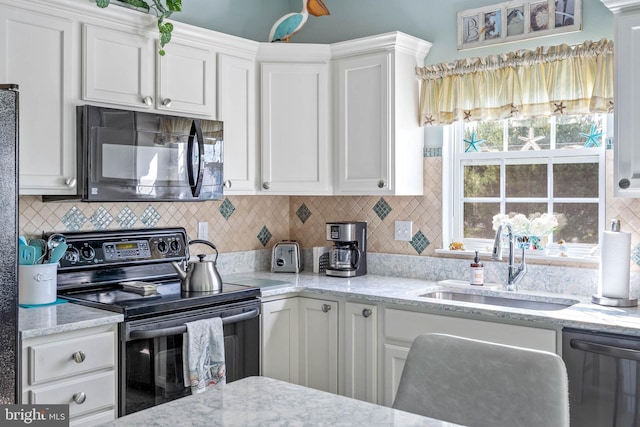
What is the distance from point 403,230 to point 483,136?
2.26 ft

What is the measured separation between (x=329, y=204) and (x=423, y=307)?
4.18 feet

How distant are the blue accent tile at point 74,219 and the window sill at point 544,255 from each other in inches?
73.6

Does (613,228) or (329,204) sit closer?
(613,228)

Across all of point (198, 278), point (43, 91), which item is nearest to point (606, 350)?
point (198, 278)

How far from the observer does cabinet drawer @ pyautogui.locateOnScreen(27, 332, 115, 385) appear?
88.0 inches

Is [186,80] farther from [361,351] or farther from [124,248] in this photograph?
[361,351]

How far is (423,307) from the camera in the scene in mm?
2832

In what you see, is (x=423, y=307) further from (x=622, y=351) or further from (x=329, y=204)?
(x=329, y=204)

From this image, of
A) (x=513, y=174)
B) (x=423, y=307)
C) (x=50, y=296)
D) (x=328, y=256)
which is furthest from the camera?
(x=328, y=256)

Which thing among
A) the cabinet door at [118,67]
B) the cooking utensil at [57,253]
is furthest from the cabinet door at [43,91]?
the cooking utensil at [57,253]

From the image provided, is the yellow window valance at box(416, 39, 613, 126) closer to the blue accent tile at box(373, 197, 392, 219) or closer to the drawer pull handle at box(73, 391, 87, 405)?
the blue accent tile at box(373, 197, 392, 219)

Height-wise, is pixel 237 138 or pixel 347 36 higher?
pixel 347 36

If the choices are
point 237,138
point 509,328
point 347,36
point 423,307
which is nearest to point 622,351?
point 509,328

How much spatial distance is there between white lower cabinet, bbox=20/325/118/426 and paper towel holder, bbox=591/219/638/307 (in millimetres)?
2025
